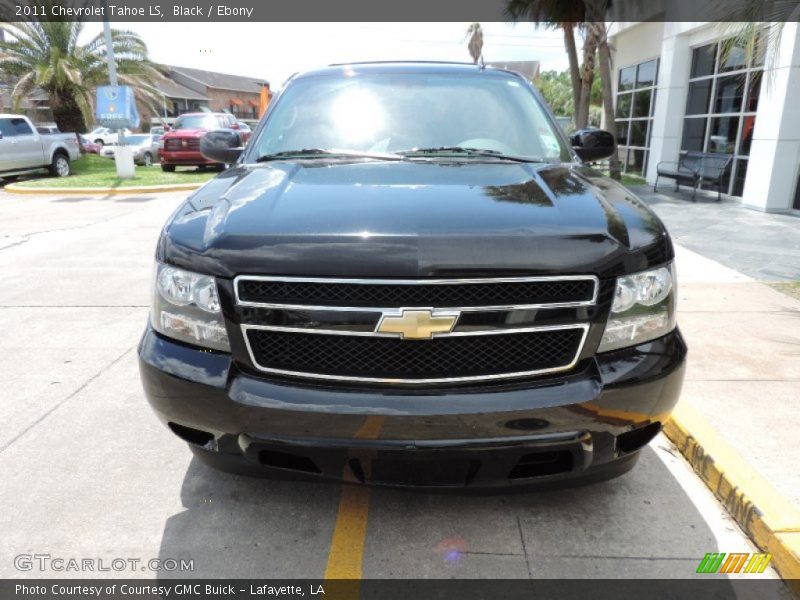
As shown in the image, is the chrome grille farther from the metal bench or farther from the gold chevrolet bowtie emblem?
the metal bench

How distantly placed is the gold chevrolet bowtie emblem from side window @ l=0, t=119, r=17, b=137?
59.5 feet

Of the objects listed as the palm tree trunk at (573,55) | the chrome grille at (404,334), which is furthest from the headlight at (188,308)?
the palm tree trunk at (573,55)

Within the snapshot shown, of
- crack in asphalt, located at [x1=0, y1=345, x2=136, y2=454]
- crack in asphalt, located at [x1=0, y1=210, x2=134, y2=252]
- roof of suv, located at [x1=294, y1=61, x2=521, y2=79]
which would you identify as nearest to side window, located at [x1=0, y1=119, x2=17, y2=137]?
crack in asphalt, located at [x1=0, y1=210, x2=134, y2=252]

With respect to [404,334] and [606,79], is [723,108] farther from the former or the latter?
[404,334]

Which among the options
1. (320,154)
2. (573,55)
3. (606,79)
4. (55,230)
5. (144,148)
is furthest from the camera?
(144,148)

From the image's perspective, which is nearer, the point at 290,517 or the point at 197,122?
the point at 290,517

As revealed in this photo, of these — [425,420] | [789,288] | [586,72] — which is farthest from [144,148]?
[425,420]

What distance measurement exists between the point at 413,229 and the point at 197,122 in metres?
19.3

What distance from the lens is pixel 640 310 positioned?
2205 millimetres

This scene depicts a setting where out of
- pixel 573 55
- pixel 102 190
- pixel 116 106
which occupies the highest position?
pixel 573 55

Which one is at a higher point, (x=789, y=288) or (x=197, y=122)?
(x=197, y=122)

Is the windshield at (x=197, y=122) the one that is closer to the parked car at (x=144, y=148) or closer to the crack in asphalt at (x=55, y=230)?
the parked car at (x=144, y=148)

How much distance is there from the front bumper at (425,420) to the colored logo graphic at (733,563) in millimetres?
594

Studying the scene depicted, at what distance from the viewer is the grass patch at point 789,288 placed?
5637mm
